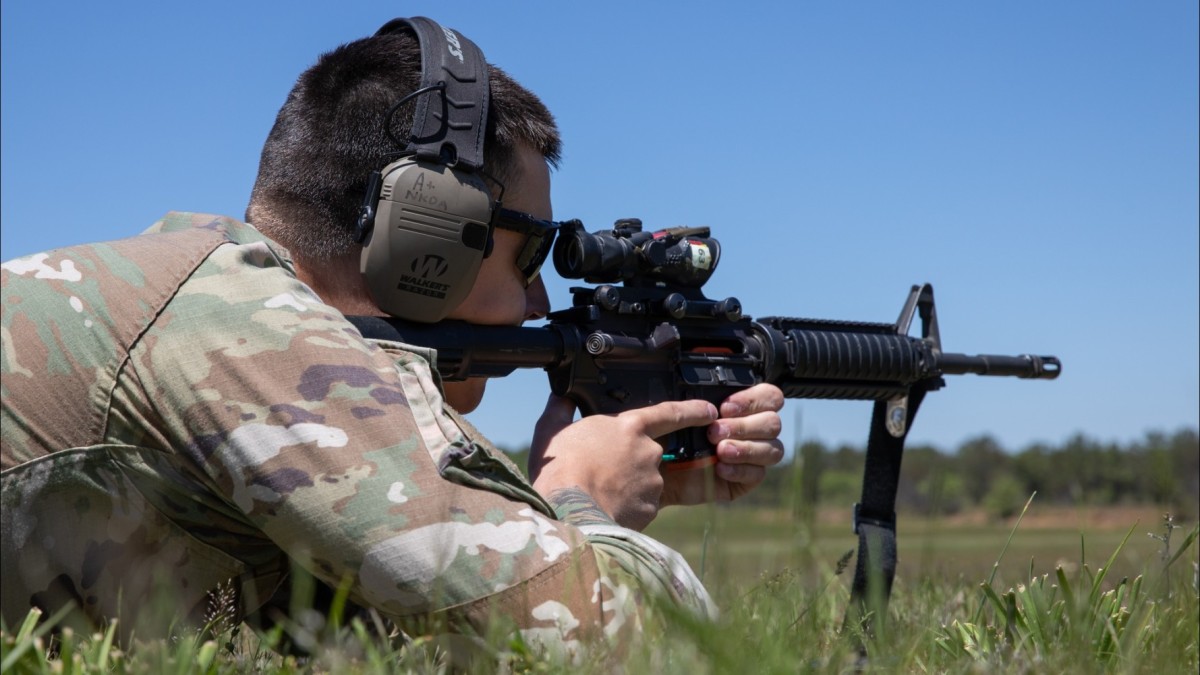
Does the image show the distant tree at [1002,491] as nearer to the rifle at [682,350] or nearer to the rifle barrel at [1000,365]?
the rifle barrel at [1000,365]

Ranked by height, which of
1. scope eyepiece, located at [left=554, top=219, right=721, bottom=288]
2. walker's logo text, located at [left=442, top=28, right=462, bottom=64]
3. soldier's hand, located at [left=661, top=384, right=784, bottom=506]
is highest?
walker's logo text, located at [left=442, top=28, right=462, bottom=64]

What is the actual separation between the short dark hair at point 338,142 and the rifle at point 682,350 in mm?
400

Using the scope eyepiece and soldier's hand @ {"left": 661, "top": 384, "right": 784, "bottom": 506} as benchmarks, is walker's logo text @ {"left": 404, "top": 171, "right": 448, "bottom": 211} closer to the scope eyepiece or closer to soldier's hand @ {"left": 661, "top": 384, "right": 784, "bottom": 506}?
the scope eyepiece

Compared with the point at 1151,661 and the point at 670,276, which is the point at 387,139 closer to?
the point at 670,276

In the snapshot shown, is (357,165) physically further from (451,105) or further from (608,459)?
(608,459)

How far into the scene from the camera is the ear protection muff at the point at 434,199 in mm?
3176

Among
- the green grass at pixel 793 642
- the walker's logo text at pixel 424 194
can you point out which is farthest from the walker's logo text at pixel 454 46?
the green grass at pixel 793 642

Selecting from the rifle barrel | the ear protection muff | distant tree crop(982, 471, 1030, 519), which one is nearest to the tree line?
distant tree crop(982, 471, 1030, 519)

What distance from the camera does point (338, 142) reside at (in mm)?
3369

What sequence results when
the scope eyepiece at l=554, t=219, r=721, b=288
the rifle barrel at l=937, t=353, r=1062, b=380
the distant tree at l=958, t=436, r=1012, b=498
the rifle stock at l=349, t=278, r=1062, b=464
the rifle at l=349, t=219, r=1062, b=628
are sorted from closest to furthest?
the rifle stock at l=349, t=278, r=1062, b=464, the rifle at l=349, t=219, r=1062, b=628, the scope eyepiece at l=554, t=219, r=721, b=288, the rifle barrel at l=937, t=353, r=1062, b=380, the distant tree at l=958, t=436, r=1012, b=498

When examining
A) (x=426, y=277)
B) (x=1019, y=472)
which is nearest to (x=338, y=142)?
(x=426, y=277)

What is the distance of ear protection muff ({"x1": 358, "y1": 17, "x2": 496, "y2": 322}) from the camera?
318cm

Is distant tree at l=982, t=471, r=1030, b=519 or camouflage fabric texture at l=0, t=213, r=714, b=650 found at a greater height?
camouflage fabric texture at l=0, t=213, r=714, b=650

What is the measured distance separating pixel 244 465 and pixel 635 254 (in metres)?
2.13
